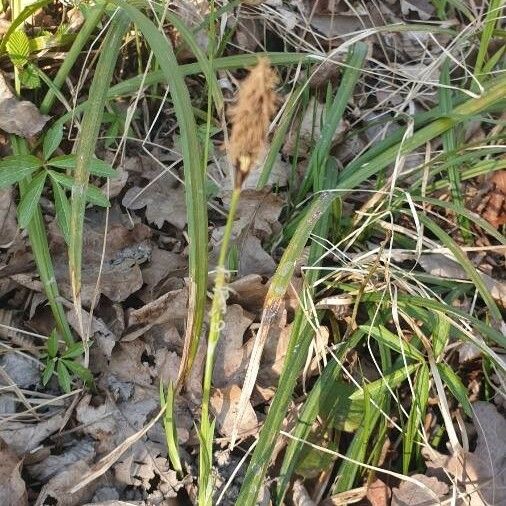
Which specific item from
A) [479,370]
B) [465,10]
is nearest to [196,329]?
[479,370]

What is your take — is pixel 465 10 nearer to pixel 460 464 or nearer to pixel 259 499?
pixel 460 464

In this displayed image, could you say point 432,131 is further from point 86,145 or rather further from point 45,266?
point 45,266

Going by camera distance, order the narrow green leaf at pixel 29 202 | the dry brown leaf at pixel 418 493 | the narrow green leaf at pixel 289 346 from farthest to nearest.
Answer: the dry brown leaf at pixel 418 493 < the narrow green leaf at pixel 29 202 < the narrow green leaf at pixel 289 346

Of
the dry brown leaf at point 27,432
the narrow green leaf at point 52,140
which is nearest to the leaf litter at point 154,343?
the dry brown leaf at point 27,432

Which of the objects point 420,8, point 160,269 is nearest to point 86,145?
point 160,269

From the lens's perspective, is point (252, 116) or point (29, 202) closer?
point (252, 116)

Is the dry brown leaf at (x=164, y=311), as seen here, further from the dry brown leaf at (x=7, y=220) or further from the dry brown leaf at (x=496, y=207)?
the dry brown leaf at (x=496, y=207)

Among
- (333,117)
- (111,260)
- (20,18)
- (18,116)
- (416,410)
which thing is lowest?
(416,410)

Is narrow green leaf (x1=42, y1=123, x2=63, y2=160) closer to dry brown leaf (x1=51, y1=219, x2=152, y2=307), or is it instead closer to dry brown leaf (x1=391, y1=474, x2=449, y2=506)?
dry brown leaf (x1=51, y1=219, x2=152, y2=307)
